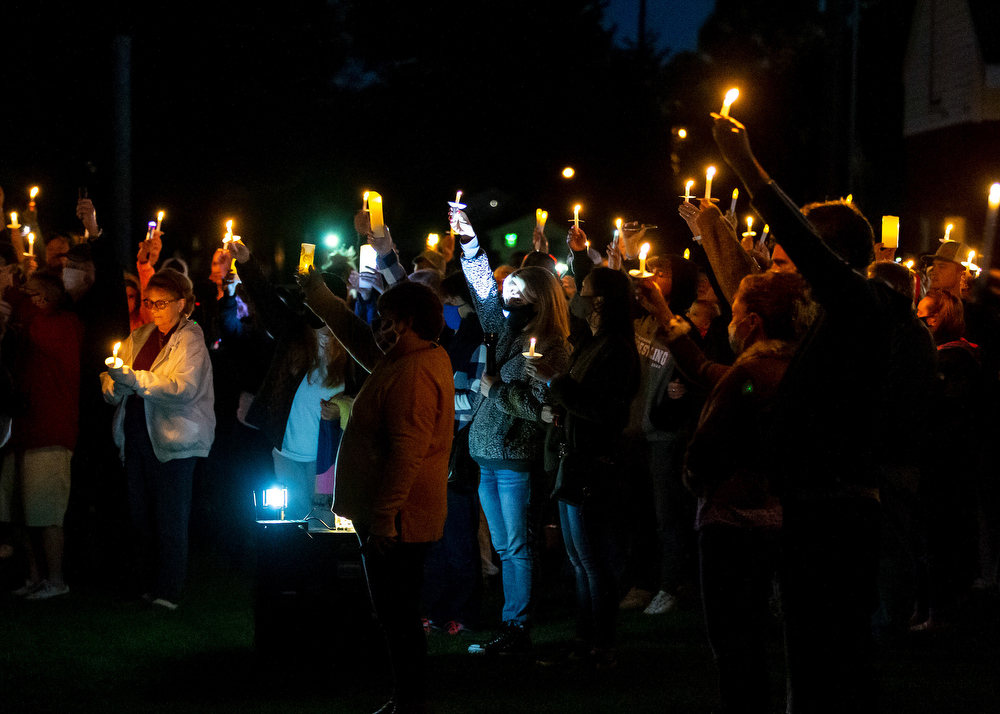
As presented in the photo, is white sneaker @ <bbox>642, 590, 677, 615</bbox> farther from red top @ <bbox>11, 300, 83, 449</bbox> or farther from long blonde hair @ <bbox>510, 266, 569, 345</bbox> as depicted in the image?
red top @ <bbox>11, 300, 83, 449</bbox>

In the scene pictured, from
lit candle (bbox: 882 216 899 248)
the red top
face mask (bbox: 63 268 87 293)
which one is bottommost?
the red top

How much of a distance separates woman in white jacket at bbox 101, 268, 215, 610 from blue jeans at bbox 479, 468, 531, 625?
7.77 ft

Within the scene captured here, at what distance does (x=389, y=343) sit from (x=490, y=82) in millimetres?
27414

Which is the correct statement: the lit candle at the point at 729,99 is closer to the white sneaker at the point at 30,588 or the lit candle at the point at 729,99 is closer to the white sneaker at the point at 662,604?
the white sneaker at the point at 662,604

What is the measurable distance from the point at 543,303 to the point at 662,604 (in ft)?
8.43

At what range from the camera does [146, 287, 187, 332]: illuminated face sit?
307 inches

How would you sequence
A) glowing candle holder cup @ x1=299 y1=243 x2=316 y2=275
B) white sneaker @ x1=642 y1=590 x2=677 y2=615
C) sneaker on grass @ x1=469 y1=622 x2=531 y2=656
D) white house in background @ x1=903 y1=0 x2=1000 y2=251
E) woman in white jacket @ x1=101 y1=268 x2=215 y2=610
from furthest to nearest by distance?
white house in background @ x1=903 y1=0 x2=1000 y2=251
white sneaker @ x1=642 y1=590 x2=677 y2=615
woman in white jacket @ x1=101 y1=268 x2=215 y2=610
sneaker on grass @ x1=469 y1=622 x2=531 y2=656
glowing candle holder cup @ x1=299 y1=243 x2=316 y2=275

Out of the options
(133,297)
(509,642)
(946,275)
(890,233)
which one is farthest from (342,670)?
(946,275)

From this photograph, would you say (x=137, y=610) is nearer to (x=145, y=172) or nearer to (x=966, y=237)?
(x=145, y=172)

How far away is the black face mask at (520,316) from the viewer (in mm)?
6738

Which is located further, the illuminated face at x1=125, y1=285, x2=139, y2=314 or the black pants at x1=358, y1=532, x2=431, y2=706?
the illuminated face at x1=125, y1=285, x2=139, y2=314

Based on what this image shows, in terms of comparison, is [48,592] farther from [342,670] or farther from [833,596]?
[833,596]

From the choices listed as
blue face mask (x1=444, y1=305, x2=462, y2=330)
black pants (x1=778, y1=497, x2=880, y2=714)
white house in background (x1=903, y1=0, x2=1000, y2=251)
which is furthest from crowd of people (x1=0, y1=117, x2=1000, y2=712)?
white house in background (x1=903, y1=0, x2=1000, y2=251)

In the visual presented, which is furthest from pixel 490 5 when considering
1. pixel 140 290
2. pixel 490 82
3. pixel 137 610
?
pixel 137 610
